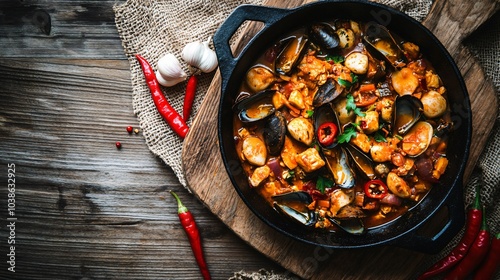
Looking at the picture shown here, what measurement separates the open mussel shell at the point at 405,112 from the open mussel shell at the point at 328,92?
0.45 m

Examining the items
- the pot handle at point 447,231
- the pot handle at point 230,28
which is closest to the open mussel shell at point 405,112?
the pot handle at point 447,231

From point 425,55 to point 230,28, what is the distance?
5.29ft

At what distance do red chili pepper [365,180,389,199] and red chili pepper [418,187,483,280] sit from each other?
2.94 feet

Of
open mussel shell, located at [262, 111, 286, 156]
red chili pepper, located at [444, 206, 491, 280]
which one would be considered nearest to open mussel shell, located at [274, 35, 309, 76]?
open mussel shell, located at [262, 111, 286, 156]

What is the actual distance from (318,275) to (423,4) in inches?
96.4

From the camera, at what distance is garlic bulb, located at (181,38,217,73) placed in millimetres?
3863

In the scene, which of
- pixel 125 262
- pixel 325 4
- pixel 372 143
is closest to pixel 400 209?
pixel 372 143

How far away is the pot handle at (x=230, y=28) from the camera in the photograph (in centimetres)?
320

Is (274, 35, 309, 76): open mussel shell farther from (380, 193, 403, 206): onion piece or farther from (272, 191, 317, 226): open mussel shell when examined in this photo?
(380, 193, 403, 206): onion piece

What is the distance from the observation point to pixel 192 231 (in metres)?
4.07

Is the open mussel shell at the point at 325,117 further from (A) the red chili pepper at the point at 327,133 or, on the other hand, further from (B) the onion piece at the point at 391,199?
(B) the onion piece at the point at 391,199

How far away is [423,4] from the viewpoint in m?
3.88

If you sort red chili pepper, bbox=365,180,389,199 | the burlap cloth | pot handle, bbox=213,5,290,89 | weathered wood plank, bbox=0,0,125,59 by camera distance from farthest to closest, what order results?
weathered wood plank, bbox=0,0,125,59 → the burlap cloth → red chili pepper, bbox=365,180,389,199 → pot handle, bbox=213,5,290,89

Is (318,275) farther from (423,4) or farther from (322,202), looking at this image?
(423,4)
